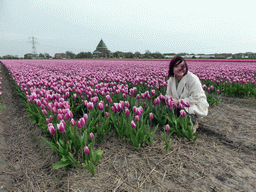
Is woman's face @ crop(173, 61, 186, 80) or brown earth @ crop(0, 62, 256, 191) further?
woman's face @ crop(173, 61, 186, 80)

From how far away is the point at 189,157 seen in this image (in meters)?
2.45

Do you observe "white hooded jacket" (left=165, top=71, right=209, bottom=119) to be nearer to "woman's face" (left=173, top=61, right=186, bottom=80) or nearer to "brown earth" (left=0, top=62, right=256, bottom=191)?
"woman's face" (left=173, top=61, right=186, bottom=80)

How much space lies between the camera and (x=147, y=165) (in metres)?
2.29

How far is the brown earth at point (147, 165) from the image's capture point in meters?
1.98

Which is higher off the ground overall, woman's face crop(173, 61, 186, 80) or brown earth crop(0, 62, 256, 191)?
woman's face crop(173, 61, 186, 80)

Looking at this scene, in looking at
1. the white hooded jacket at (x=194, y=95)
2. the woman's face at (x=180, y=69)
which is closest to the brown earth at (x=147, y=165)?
the white hooded jacket at (x=194, y=95)

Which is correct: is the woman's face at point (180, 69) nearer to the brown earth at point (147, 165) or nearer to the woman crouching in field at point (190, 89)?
the woman crouching in field at point (190, 89)

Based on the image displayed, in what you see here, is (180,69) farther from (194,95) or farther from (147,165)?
(147,165)

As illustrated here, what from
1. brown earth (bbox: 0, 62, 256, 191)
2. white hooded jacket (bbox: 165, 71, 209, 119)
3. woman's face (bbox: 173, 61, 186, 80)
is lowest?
brown earth (bbox: 0, 62, 256, 191)

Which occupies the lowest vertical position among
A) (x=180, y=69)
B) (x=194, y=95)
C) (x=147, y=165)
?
(x=147, y=165)

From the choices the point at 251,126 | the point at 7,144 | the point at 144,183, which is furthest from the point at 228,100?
the point at 7,144

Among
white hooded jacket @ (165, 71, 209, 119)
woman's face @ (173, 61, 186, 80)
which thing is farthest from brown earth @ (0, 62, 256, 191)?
woman's face @ (173, 61, 186, 80)

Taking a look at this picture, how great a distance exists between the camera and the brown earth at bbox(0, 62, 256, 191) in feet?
6.49

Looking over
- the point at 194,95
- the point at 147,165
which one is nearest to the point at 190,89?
the point at 194,95
